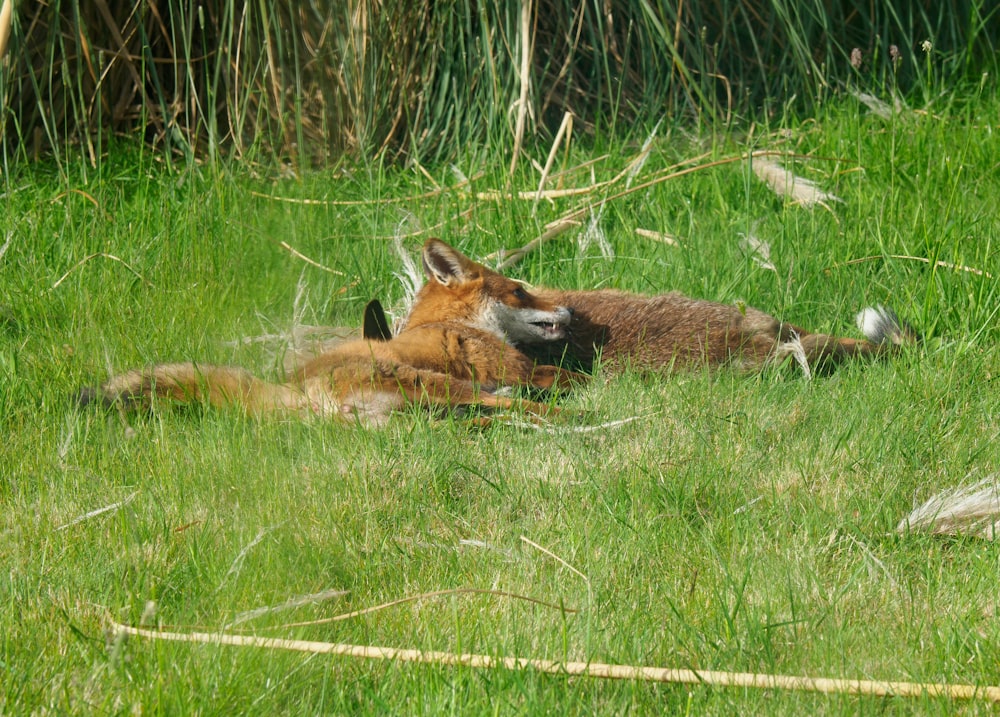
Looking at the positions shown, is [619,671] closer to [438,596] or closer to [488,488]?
[438,596]

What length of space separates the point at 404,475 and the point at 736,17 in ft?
16.1

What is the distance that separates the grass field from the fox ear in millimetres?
421

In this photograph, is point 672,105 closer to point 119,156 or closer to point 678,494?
point 119,156

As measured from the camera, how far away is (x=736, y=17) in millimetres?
7125

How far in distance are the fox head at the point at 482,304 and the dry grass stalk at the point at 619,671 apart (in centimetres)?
227

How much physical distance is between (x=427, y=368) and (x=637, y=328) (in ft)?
2.93

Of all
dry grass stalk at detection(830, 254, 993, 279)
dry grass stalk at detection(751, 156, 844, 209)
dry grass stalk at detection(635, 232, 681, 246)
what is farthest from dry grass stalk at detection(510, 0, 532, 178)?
dry grass stalk at detection(830, 254, 993, 279)

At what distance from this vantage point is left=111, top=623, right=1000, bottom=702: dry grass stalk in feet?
7.16

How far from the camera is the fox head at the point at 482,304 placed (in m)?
4.48

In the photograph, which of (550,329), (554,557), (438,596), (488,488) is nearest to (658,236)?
(550,329)

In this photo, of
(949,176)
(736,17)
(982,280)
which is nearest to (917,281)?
(982,280)

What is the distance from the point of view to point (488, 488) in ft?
10.6

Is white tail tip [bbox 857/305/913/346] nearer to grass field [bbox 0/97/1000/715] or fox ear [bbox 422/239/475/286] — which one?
grass field [bbox 0/97/1000/715]

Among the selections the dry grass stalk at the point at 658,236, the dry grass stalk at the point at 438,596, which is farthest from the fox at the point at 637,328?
the dry grass stalk at the point at 438,596
